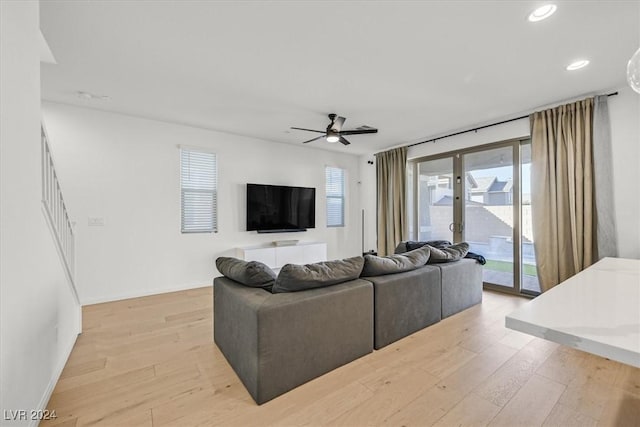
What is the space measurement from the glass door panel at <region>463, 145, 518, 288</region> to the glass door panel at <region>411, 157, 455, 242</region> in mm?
295

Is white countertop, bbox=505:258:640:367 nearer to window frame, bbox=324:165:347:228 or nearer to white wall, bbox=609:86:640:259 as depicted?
white wall, bbox=609:86:640:259

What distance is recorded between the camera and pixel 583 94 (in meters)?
3.24

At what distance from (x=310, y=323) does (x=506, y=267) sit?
143 inches

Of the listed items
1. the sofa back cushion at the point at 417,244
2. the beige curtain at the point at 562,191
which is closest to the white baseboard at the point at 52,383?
the sofa back cushion at the point at 417,244

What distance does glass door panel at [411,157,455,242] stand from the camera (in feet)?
15.8

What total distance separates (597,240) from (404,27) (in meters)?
3.26

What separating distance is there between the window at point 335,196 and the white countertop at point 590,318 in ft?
16.2

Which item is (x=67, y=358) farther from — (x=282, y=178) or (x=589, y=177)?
(x=589, y=177)

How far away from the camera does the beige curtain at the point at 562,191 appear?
10.6 ft

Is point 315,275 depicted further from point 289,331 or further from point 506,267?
point 506,267

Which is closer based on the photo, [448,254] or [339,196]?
[448,254]

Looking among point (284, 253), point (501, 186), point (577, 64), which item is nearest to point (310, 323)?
point (284, 253)

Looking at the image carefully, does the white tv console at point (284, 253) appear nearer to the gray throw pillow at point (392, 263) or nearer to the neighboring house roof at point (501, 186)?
the gray throw pillow at point (392, 263)

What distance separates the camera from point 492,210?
13.9 ft
